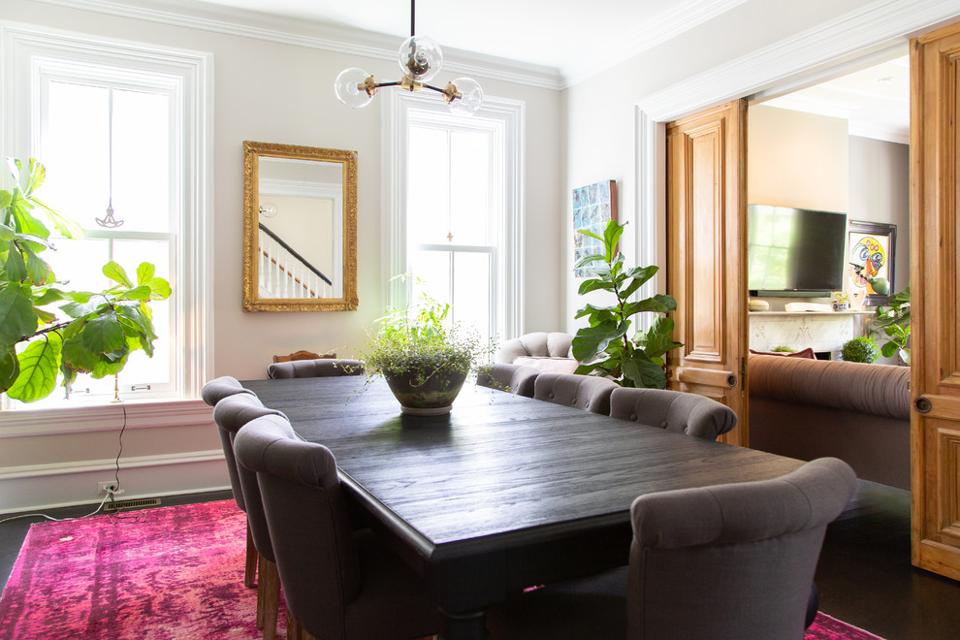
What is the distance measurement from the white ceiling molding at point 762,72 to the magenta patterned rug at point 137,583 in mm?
2571

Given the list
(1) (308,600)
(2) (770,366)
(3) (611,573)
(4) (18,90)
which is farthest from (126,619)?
(2) (770,366)

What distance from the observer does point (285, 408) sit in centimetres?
248

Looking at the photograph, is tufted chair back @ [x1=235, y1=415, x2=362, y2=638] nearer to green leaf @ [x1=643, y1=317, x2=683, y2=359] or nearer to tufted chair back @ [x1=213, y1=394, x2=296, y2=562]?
tufted chair back @ [x1=213, y1=394, x2=296, y2=562]

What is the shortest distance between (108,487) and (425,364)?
3.02 meters

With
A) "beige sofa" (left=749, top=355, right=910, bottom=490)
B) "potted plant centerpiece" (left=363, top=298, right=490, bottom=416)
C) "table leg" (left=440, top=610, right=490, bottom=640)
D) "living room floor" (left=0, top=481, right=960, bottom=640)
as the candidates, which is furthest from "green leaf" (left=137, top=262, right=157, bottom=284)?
"beige sofa" (left=749, top=355, right=910, bottom=490)

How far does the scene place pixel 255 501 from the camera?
1897 mm

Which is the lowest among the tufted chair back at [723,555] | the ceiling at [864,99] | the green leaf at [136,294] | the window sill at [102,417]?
the window sill at [102,417]

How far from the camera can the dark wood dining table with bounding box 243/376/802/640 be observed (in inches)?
45.3

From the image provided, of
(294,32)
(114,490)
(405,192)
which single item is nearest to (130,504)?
(114,490)

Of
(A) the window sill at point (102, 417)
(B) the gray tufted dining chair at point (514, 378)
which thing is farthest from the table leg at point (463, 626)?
(A) the window sill at point (102, 417)

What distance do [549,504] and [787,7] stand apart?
11.4ft

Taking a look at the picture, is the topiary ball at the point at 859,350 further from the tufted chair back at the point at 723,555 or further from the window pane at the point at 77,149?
the window pane at the point at 77,149

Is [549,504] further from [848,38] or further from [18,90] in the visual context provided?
[18,90]

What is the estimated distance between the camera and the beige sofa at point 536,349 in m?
→ 4.86
